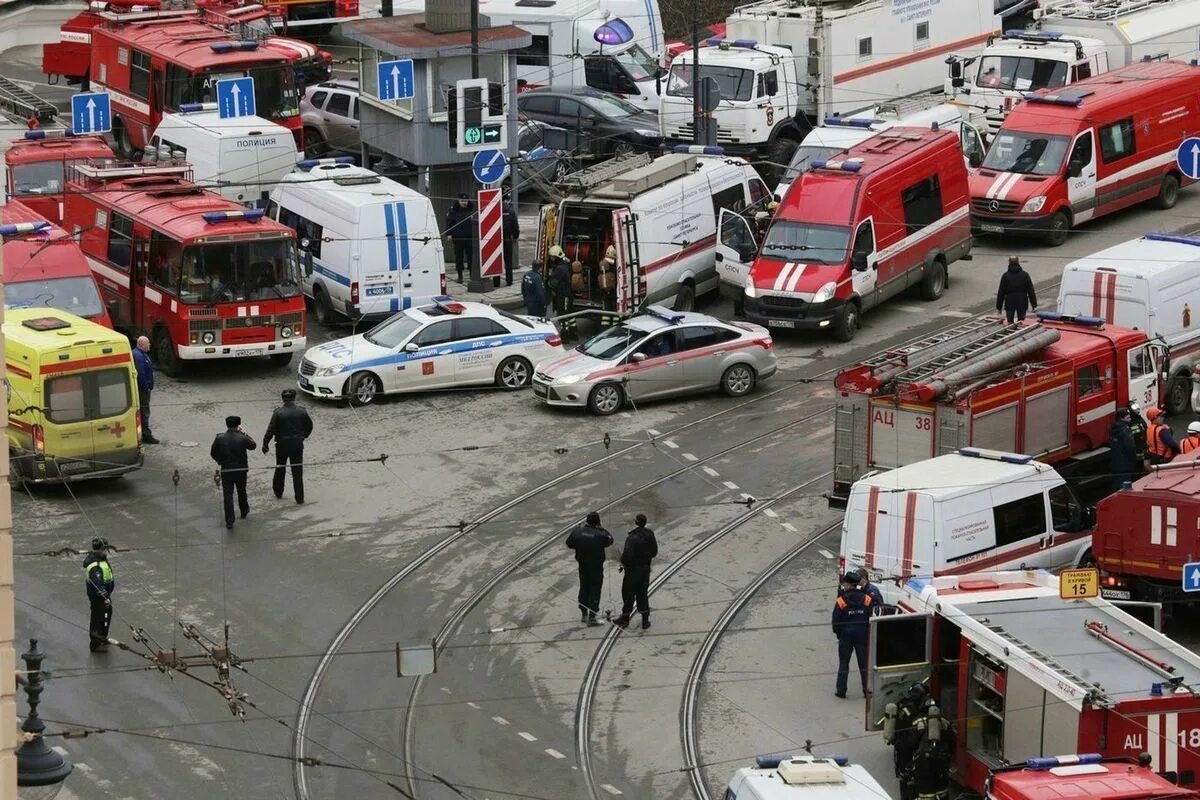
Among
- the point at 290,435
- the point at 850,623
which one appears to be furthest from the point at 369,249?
the point at 850,623

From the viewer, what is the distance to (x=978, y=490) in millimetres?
24781

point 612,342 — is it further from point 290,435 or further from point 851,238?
point 290,435

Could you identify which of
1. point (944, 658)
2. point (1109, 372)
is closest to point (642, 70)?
point (1109, 372)

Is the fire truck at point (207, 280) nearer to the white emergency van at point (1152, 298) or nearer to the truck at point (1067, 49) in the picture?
the white emergency van at point (1152, 298)

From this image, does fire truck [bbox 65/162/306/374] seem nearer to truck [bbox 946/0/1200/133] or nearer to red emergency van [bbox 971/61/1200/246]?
red emergency van [bbox 971/61/1200/246]

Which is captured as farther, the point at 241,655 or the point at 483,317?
the point at 483,317

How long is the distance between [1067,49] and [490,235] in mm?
12927

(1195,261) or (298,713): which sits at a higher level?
(1195,261)

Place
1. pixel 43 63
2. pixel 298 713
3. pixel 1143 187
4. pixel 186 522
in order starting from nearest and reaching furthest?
pixel 298 713, pixel 186 522, pixel 1143 187, pixel 43 63

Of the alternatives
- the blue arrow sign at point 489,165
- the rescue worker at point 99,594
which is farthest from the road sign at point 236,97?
the rescue worker at point 99,594

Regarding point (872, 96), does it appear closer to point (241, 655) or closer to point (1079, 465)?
point (1079, 465)

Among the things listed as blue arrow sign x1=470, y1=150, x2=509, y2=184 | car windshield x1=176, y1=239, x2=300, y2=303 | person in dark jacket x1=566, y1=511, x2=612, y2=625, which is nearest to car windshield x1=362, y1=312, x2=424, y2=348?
car windshield x1=176, y1=239, x2=300, y2=303

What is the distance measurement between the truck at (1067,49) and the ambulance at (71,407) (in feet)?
66.1

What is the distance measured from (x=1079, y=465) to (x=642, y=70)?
21.7m
